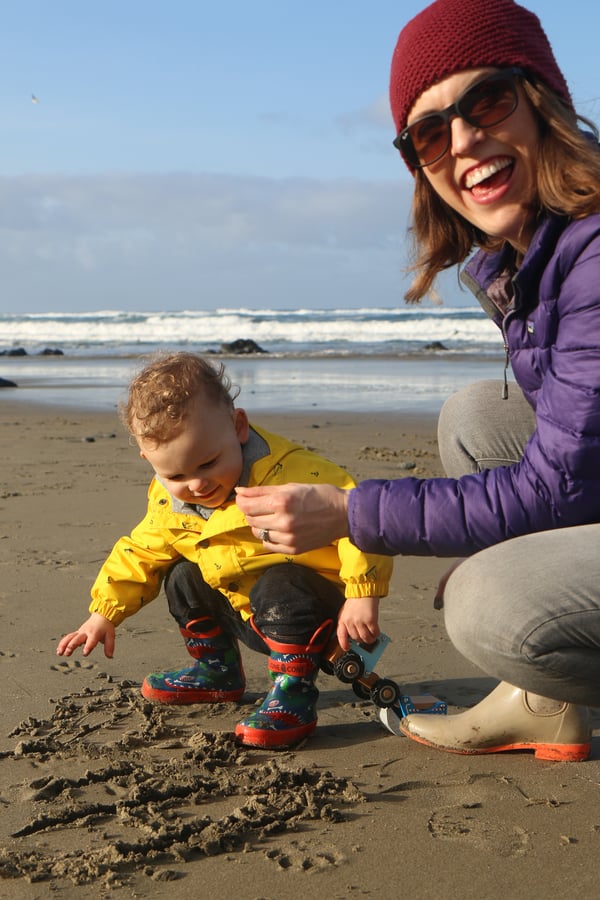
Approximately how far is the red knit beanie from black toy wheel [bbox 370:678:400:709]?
150cm

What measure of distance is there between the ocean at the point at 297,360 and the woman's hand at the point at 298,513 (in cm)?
109

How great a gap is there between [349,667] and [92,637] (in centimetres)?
75

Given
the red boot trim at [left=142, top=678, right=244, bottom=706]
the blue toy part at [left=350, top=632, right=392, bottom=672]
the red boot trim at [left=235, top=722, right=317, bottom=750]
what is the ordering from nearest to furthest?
the red boot trim at [left=235, top=722, right=317, bottom=750]
the blue toy part at [left=350, top=632, right=392, bottom=672]
the red boot trim at [left=142, top=678, right=244, bottom=706]

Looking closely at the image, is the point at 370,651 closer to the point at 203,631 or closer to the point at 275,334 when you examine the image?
the point at 203,631

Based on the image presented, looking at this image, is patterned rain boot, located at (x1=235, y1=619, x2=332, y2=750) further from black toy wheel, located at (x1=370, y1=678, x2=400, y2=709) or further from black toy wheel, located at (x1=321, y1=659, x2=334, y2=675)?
black toy wheel, located at (x1=370, y1=678, x2=400, y2=709)

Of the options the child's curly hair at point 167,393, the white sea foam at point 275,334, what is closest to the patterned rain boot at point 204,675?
the child's curly hair at point 167,393

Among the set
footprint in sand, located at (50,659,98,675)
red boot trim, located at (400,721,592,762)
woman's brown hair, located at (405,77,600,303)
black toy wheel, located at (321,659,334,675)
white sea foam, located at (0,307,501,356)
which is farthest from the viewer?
white sea foam, located at (0,307,501,356)

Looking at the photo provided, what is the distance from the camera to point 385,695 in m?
2.69

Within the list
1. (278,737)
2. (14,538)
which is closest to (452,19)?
(278,737)

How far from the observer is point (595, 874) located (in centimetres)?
193

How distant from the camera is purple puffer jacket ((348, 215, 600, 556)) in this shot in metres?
2.01

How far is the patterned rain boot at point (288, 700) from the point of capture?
2.63 metres

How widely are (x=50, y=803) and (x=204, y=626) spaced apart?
843 mm

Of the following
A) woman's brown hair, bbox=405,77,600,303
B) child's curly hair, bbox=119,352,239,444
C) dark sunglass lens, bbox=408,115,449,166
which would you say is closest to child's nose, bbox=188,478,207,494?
child's curly hair, bbox=119,352,239,444
